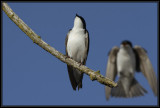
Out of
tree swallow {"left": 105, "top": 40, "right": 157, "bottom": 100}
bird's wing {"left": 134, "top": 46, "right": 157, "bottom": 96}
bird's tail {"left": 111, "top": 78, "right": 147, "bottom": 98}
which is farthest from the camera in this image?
bird's tail {"left": 111, "top": 78, "right": 147, "bottom": 98}

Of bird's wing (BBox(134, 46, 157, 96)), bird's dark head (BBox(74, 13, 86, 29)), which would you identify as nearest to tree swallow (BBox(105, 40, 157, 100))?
bird's wing (BBox(134, 46, 157, 96))

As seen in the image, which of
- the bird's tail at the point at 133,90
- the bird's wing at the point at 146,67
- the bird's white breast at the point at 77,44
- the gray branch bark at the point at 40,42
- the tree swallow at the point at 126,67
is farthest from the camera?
the bird's tail at the point at 133,90

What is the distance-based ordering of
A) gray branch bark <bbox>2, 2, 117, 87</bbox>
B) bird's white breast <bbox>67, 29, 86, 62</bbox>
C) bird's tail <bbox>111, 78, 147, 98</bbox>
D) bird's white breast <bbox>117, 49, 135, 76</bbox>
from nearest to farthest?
gray branch bark <bbox>2, 2, 117, 87</bbox> → bird's white breast <bbox>67, 29, 86, 62</bbox> → bird's white breast <bbox>117, 49, 135, 76</bbox> → bird's tail <bbox>111, 78, 147, 98</bbox>

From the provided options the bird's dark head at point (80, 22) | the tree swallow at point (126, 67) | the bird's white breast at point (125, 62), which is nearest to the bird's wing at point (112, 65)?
the tree swallow at point (126, 67)

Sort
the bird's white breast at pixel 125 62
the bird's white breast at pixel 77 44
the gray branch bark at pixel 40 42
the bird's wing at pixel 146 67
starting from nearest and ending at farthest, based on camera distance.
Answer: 1. the gray branch bark at pixel 40 42
2. the bird's white breast at pixel 77 44
3. the bird's wing at pixel 146 67
4. the bird's white breast at pixel 125 62

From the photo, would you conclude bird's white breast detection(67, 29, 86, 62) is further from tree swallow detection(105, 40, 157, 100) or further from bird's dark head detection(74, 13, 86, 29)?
tree swallow detection(105, 40, 157, 100)

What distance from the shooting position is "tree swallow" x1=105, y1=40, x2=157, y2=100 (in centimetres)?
1071

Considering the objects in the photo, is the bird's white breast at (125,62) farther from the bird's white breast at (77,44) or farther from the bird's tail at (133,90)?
the bird's white breast at (77,44)

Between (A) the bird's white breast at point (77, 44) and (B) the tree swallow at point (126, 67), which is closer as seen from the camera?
(A) the bird's white breast at point (77, 44)

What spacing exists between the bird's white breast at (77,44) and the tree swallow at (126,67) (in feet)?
14.9

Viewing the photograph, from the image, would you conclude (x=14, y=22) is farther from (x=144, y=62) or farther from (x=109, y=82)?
(x=144, y=62)

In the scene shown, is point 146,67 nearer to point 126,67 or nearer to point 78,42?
point 126,67

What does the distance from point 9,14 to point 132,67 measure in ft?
23.1

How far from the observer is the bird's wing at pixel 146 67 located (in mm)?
10250
